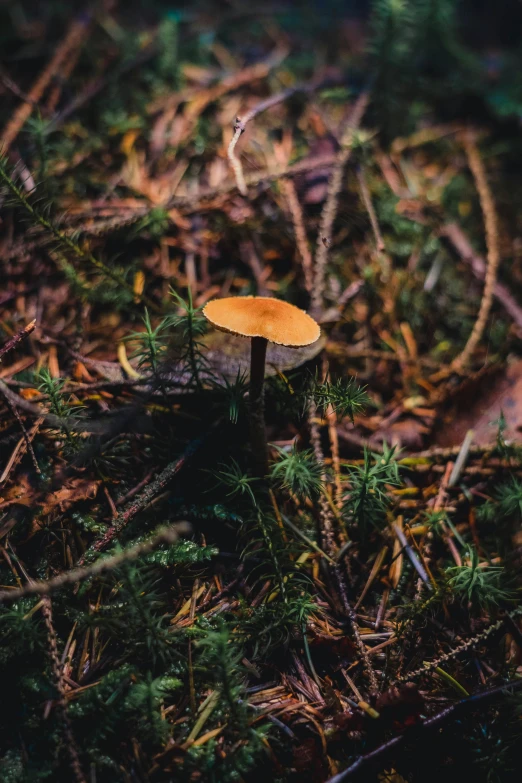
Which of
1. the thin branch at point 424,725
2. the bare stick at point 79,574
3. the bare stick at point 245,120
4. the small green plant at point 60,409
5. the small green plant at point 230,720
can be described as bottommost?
the thin branch at point 424,725

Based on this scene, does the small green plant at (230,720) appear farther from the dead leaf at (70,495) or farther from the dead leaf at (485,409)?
the dead leaf at (485,409)

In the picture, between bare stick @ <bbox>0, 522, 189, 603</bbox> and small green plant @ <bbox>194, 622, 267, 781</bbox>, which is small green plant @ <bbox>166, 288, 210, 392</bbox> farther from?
small green plant @ <bbox>194, 622, 267, 781</bbox>

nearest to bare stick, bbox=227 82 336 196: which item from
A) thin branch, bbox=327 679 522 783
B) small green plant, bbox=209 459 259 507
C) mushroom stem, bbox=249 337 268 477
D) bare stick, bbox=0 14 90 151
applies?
mushroom stem, bbox=249 337 268 477

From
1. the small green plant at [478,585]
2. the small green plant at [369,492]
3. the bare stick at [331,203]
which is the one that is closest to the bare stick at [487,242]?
the bare stick at [331,203]

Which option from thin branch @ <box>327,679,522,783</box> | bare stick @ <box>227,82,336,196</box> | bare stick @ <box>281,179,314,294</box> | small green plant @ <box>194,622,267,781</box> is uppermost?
bare stick @ <box>227,82,336,196</box>

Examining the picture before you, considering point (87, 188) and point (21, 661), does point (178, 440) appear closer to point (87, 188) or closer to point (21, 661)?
point (21, 661)

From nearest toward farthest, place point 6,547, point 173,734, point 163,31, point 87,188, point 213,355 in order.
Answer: point 173,734 < point 6,547 < point 213,355 < point 87,188 < point 163,31

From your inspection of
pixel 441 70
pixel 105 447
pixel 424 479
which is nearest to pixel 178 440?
pixel 105 447
